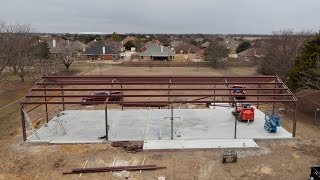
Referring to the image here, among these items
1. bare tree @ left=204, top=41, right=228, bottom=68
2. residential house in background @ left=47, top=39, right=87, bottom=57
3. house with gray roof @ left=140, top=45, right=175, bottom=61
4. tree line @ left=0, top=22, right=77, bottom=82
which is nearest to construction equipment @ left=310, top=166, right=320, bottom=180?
tree line @ left=0, top=22, right=77, bottom=82

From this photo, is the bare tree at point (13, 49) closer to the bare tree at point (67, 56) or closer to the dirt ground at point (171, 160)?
the bare tree at point (67, 56)

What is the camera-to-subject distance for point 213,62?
5950 cm

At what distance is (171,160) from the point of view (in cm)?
1484

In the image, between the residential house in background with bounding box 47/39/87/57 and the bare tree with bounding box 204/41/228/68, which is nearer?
the bare tree with bounding box 204/41/228/68

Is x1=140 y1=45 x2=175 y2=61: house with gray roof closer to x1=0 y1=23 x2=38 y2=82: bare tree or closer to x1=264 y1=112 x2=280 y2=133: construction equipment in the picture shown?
x1=0 y1=23 x2=38 y2=82: bare tree

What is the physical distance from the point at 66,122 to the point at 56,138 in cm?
312

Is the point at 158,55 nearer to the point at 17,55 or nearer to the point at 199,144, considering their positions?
the point at 17,55

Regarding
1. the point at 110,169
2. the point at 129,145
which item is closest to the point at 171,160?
the point at 129,145

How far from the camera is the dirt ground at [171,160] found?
43.8ft

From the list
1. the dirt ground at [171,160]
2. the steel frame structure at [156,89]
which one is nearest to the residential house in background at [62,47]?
the steel frame structure at [156,89]

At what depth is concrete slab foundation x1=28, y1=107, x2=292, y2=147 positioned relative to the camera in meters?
17.7

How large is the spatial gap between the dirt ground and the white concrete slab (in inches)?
14.0

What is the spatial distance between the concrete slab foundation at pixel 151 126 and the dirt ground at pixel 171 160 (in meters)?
1.10

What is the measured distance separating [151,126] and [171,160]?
16.5ft
